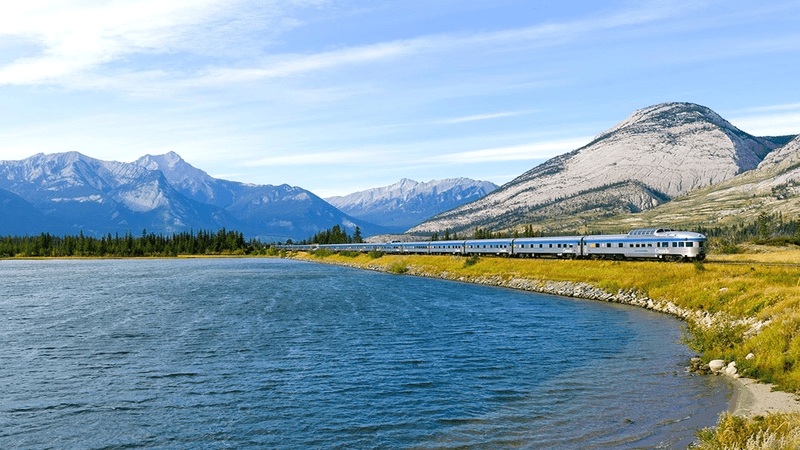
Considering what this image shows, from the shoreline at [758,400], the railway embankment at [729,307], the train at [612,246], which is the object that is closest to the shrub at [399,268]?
the train at [612,246]

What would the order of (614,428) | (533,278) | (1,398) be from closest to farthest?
1. (614,428)
2. (1,398)
3. (533,278)

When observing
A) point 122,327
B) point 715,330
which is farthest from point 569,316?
point 122,327

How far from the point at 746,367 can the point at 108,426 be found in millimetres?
26446

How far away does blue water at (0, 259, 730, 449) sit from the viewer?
20.5m

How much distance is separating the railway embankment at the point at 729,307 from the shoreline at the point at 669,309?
36 millimetres

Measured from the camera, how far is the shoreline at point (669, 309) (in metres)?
20.9

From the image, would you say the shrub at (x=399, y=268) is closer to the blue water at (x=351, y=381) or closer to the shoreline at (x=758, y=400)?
the blue water at (x=351, y=381)

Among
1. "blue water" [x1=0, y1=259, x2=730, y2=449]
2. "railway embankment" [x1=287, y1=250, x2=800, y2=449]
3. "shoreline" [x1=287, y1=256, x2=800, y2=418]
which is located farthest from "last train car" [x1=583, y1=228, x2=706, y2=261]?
"blue water" [x1=0, y1=259, x2=730, y2=449]

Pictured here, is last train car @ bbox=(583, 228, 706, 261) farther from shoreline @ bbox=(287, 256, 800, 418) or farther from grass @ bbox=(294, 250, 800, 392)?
shoreline @ bbox=(287, 256, 800, 418)

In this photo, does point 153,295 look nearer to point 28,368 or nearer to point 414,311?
point 414,311

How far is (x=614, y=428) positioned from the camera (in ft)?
66.6

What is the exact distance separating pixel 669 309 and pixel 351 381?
33.1 metres

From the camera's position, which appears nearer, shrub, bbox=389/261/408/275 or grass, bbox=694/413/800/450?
grass, bbox=694/413/800/450

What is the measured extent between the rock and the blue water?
4.76 feet
